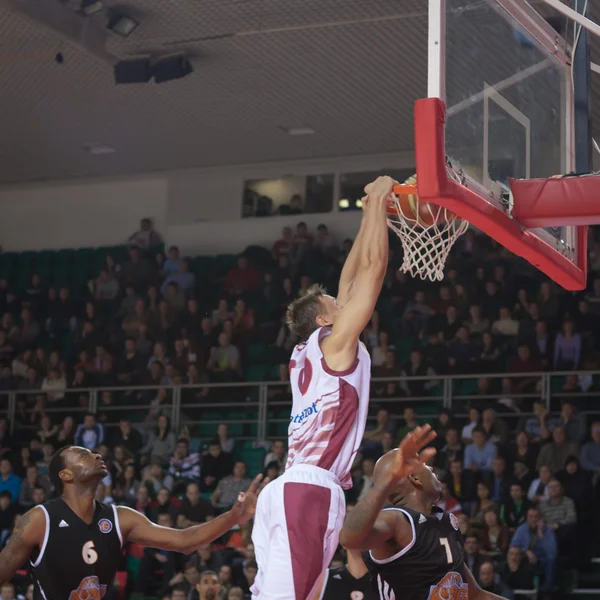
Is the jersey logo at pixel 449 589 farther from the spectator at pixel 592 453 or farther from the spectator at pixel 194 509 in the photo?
the spectator at pixel 194 509

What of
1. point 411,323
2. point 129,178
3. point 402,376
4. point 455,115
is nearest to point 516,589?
point 402,376

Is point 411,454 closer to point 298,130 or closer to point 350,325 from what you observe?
point 350,325

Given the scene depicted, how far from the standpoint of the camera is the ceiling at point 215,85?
13289mm

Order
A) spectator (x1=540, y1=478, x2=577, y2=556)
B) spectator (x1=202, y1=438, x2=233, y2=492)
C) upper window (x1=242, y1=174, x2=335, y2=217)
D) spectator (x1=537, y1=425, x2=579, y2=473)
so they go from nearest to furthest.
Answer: spectator (x1=540, y1=478, x2=577, y2=556) → spectator (x1=537, y1=425, x2=579, y2=473) → spectator (x1=202, y1=438, x2=233, y2=492) → upper window (x1=242, y1=174, x2=335, y2=217)

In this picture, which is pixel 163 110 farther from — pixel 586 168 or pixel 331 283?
pixel 586 168

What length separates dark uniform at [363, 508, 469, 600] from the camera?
5852 mm

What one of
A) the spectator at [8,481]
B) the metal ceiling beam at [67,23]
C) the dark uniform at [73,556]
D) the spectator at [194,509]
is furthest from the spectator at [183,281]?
the dark uniform at [73,556]

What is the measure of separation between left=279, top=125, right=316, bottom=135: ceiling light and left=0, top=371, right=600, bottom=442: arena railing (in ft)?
12.8

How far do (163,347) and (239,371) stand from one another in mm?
1580

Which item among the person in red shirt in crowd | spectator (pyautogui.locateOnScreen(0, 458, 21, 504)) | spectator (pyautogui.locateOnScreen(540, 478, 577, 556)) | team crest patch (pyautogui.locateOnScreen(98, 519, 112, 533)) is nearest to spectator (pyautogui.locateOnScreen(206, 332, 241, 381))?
the person in red shirt in crowd

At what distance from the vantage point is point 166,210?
64.2ft

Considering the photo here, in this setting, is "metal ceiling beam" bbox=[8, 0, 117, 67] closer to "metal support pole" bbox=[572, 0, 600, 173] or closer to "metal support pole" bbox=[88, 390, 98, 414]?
"metal support pole" bbox=[88, 390, 98, 414]

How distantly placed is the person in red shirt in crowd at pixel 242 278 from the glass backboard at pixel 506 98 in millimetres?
10595

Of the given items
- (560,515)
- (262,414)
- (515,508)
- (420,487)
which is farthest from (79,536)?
(262,414)
